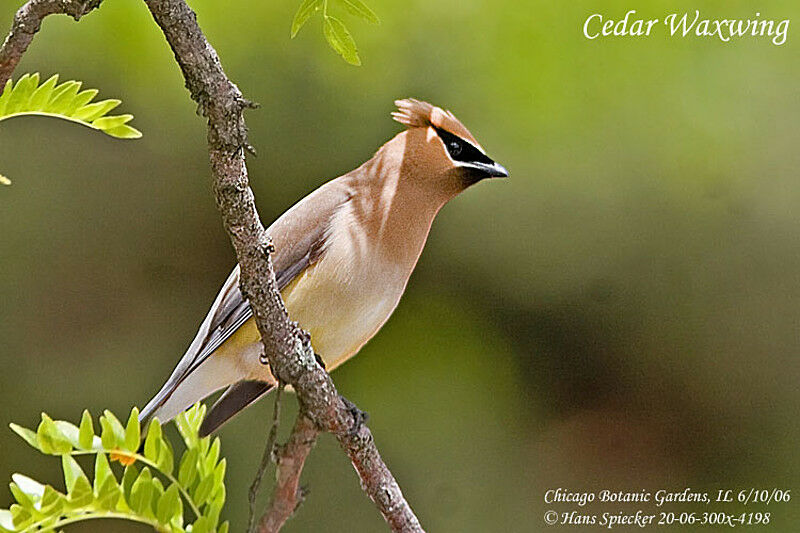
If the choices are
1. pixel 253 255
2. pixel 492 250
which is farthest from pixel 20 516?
pixel 492 250

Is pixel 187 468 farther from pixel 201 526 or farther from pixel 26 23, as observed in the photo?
pixel 26 23

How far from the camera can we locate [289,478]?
89cm

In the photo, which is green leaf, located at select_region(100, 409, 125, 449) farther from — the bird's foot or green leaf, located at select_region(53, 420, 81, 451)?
the bird's foot

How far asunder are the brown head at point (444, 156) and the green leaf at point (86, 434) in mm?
538

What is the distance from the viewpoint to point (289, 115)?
1737mm

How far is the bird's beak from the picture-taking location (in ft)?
3.52

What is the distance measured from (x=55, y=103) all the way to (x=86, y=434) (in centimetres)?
24

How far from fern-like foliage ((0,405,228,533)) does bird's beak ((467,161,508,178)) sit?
0.46 meters

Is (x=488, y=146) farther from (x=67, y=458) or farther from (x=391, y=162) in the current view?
(x=67, y=458)

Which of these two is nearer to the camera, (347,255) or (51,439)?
(51,439)

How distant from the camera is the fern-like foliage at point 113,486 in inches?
25.6

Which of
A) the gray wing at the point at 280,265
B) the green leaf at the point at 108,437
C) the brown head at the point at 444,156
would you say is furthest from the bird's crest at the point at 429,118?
the green leaf at the point at 108,437

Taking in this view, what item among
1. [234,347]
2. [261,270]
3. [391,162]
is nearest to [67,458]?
[261,270]

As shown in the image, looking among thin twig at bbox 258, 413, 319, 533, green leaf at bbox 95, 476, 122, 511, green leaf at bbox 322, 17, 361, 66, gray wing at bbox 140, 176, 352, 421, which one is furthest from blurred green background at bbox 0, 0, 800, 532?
green leaf at bbox 95, 476, 122, 511
